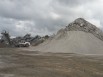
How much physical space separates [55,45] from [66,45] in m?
3.24

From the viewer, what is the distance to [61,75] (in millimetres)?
14188

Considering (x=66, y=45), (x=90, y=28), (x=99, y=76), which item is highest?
(x=90, y=28)

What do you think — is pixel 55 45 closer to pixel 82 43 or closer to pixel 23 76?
pixel 82 43

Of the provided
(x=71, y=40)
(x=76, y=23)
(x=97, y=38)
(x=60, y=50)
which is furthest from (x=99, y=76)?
(x=76, y=23)

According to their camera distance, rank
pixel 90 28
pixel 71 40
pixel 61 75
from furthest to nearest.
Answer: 1. pixel 90 28
2. pixel 71 40
3. pixel 61 75

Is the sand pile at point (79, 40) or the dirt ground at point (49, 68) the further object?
the sand pile at point (79, 40)

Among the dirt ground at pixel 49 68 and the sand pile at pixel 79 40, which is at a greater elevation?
the sand pile at pixel 79 40

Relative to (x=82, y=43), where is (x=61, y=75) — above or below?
below

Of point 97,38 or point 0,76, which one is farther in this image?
point 97,38

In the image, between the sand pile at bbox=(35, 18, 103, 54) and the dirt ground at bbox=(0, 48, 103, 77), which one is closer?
the dirt ground at bbox=(0, 48, 103, 77)

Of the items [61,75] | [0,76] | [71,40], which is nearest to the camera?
[0,76]

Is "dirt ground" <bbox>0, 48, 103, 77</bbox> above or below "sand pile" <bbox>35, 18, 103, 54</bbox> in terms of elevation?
below

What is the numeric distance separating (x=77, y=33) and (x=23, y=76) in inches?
1493

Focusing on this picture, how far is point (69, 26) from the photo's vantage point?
54594 mm
